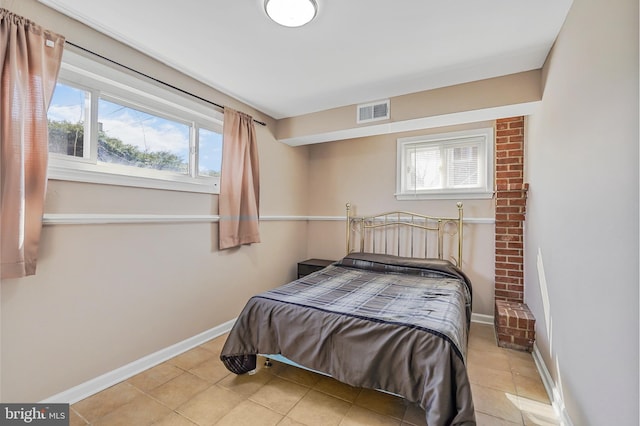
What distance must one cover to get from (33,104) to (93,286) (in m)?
1.10

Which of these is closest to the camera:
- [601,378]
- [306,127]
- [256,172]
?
[601,378]

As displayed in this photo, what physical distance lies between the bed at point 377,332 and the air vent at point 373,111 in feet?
4.95

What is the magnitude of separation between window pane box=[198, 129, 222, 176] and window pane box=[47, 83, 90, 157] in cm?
89

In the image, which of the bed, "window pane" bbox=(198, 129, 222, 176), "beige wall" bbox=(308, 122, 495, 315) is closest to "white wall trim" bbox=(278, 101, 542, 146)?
"beige wall" bbox=(308, 122, 495, 315)

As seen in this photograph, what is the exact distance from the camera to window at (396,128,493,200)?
298 cm

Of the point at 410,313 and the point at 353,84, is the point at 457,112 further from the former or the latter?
the point at 410,313

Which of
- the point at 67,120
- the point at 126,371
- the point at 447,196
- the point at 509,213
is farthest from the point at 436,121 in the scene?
the point at 126,371

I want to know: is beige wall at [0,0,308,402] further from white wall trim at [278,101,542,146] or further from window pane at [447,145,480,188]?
window pane at [447,145,480,188]

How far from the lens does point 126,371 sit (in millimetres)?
1913

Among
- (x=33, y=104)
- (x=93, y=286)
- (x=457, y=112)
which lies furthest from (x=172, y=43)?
(x=457, y=112)

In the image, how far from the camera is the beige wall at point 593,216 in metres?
0.94

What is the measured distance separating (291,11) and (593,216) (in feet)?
5.98

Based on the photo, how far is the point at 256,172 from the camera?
2947 mm

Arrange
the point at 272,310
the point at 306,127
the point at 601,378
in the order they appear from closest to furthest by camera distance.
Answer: the point at 601,378 → the point at 272,310 → the point at 306,127
